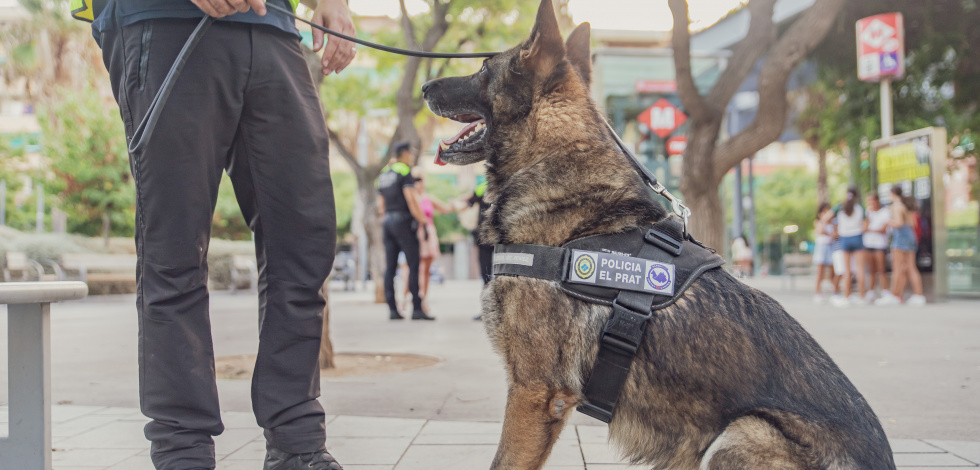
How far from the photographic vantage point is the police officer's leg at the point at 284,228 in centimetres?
239

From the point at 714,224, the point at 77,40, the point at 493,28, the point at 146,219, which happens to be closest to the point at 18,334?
the point at 146,219

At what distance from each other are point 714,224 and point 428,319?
182 inches

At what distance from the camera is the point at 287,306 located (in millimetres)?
2428

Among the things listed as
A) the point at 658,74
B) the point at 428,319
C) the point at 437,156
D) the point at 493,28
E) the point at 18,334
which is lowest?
the point at 428,319

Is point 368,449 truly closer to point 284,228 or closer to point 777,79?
point 284,228

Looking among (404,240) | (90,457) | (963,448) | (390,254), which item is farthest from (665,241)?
(390,254)

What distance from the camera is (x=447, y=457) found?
3.02 meters

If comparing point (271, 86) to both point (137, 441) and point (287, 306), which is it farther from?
point (137, 441)

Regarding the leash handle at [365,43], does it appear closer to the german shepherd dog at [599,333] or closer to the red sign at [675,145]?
the german shepherd dog at [599,333]

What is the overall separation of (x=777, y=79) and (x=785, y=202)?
3775 cm

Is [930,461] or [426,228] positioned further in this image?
[426,228]

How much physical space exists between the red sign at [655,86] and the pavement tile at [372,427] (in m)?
23.5

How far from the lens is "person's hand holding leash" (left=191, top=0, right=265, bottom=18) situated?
2.10 metres

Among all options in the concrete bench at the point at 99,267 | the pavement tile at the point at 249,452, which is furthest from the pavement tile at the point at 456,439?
the concrete bench at the point at 99,267
